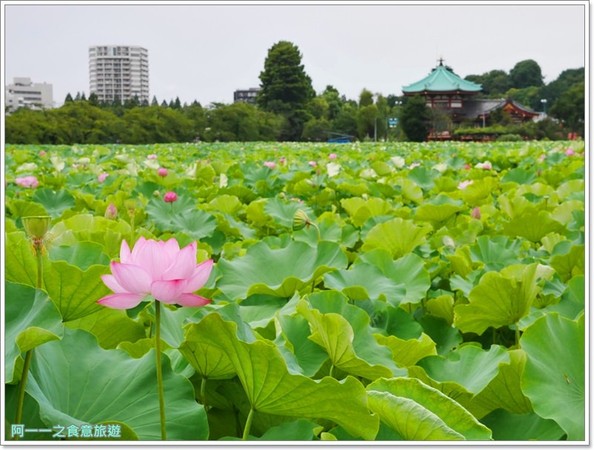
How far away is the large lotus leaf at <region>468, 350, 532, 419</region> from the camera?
52 centimetres

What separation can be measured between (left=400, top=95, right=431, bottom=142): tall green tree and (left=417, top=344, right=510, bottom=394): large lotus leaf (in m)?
16.3

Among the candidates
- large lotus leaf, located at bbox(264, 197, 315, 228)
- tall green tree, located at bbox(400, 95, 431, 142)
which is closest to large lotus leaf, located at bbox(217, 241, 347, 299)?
large lotus leaf, located at bbox(264, 197, 315, 228)

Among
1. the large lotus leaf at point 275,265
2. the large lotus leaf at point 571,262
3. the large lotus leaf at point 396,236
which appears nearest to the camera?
the large lotus leaf at point 275,265

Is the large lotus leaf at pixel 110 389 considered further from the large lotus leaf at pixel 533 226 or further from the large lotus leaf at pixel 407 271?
the large lotus leaf at pixel 533 226

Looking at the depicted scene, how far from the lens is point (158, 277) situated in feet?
1.32

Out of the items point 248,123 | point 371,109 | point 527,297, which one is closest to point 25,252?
point 527,297

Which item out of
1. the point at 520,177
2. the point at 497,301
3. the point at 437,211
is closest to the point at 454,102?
the point at 520,177

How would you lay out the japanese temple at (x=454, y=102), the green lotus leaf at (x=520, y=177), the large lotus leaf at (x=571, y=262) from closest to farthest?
1. the large lotus leaf at (x=571, y=262)
2. the green lotus leaf at (x=520, y=177)
3. the japanese temple at (x=454, y=102)

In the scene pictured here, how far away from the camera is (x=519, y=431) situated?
499 millimetres

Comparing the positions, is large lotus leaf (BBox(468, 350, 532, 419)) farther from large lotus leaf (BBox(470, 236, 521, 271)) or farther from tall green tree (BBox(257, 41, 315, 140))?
tall green tree (BBox(257, 41, 315, 140))

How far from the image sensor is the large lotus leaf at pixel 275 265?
31.3 inches

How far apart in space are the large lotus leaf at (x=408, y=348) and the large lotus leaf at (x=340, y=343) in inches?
1.5

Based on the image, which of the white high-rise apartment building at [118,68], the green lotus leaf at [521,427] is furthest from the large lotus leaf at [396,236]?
the green lotus leaf at [521,427]

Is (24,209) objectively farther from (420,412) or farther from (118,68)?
(420,412)
